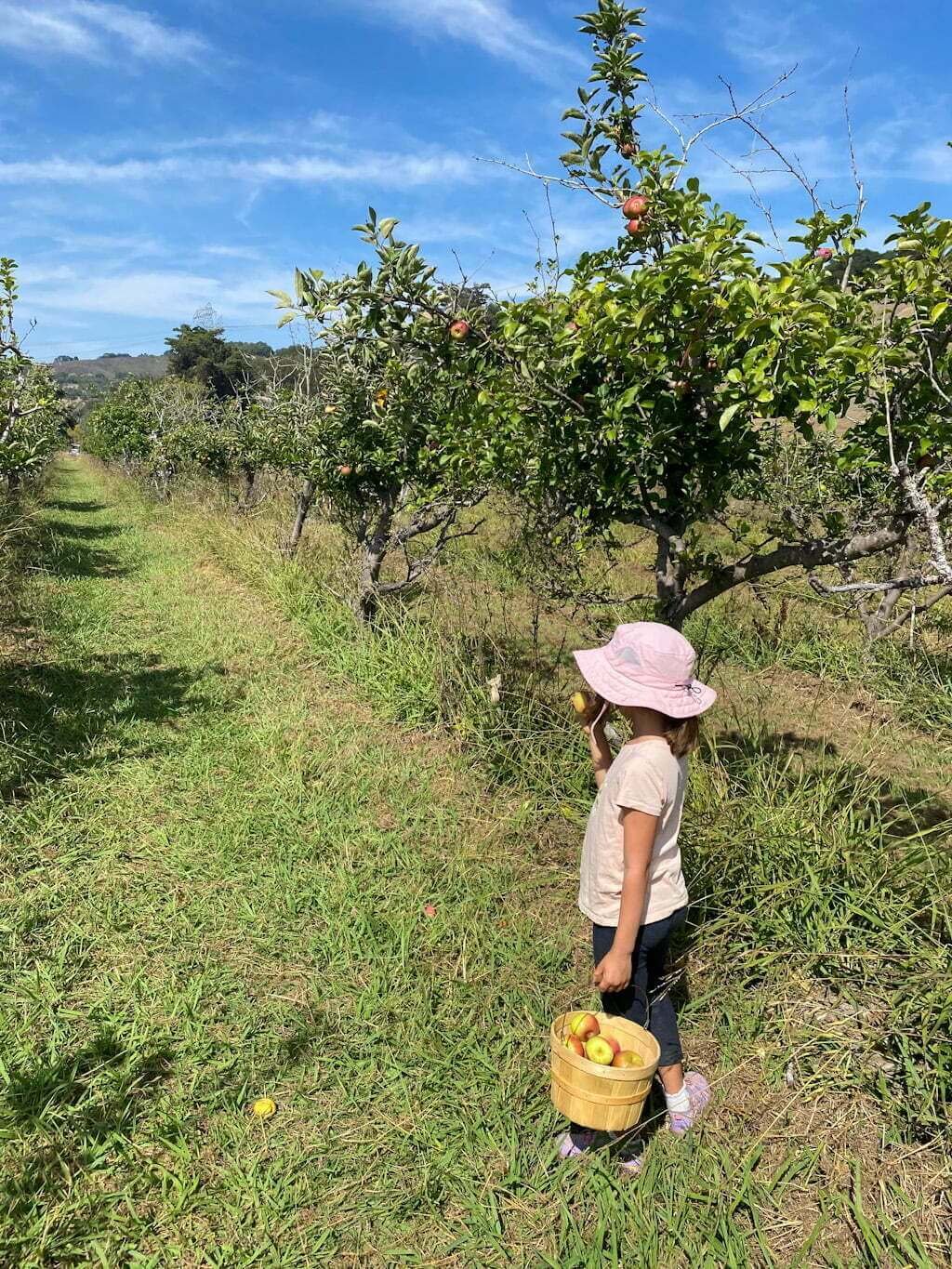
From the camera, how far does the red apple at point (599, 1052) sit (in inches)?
78.5

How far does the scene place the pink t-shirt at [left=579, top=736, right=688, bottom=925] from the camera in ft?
6.54

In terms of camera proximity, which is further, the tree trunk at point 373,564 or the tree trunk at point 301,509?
the tree trunk at point 301,509

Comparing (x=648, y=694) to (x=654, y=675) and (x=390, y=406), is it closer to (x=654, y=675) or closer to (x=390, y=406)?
(x=654, y=675)

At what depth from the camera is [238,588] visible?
348 inches

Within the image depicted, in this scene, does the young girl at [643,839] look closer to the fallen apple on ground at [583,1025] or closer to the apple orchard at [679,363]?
the fallen apple on ground at [583,1025]

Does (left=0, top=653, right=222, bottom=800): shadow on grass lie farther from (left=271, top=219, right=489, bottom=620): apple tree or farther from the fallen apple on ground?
the fallen apple on ground

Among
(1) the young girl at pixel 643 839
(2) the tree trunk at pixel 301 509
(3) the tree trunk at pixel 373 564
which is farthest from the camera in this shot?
(2) the tree trunk at pixel 301 509

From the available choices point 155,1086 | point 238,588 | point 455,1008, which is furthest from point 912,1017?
point 238,588

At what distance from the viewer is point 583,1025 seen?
207 cm

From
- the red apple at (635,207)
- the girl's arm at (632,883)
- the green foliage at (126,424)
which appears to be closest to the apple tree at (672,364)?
the red apple at (635,207)

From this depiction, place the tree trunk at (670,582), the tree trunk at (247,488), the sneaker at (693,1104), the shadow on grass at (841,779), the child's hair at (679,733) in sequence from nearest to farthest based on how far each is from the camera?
the child's hair at (679,733)
the sneaker at (693,1104)
the shadow on grass at (841,779)
the tree trunk at (670,582)
the tree trunk at (247,488)

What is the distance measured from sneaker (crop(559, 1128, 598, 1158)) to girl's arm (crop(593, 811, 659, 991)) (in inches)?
20.1

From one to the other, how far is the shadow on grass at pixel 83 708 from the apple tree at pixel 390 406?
1.78 metres

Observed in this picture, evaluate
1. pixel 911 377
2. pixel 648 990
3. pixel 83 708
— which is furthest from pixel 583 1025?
pixel 83 708
